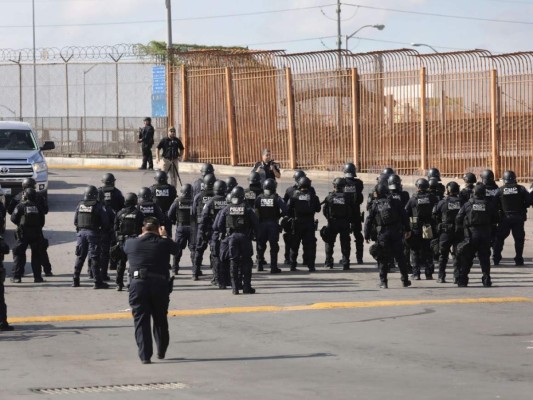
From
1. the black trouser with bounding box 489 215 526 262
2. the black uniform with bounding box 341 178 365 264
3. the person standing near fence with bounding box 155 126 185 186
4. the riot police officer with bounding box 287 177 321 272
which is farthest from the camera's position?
the person standing near fence with bounding box 155 126 185 186

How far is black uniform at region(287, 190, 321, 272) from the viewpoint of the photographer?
76.2 feet

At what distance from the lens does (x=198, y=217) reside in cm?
2194

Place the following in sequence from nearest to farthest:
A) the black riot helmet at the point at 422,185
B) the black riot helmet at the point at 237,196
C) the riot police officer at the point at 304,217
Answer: the black riot helmet at the point at 237,196, the black riot helmet at the point at 422,185, the riot police officer at the point at 304,217

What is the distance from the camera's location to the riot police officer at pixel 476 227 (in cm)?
2066

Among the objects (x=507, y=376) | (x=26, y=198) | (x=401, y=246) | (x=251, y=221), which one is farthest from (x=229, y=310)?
(x=507, y=376)

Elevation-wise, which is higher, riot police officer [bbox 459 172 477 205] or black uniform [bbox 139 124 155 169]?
black uniform [bbox 139 124 155 169]

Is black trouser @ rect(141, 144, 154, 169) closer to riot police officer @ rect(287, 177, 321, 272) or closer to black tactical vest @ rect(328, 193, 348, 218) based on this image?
riot police officer @ rect(287, 177, 321, 272)

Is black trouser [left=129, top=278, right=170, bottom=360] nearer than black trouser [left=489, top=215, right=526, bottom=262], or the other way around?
black trouser [left=129, top=278, right=170, bottom=360]

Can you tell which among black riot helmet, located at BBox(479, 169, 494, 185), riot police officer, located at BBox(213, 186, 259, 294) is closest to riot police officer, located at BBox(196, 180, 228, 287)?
riot police officer, located at BBox(213, 186, 259, 294)

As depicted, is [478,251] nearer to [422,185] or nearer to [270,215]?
[422,185]

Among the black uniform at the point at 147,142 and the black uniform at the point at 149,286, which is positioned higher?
the black uniform at the point at 147,142

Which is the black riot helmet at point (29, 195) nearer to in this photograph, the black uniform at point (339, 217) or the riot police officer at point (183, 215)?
the riot police officer at point (183, 215)

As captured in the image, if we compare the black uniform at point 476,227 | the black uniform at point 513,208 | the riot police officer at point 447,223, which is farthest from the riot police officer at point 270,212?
the black uniform at point 513,208

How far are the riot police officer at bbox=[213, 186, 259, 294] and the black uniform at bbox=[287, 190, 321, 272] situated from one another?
3039 mm
